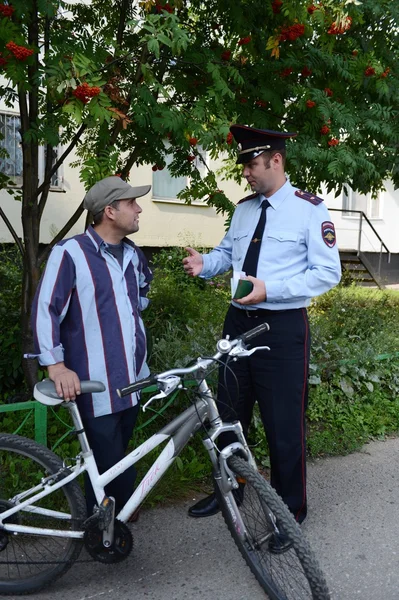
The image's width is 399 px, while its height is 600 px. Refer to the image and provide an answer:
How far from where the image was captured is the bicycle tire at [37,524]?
2.66 m

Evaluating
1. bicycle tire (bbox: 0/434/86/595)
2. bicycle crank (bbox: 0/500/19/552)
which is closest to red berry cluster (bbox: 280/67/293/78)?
bicycle tire (bbox: 0/434/86/595)

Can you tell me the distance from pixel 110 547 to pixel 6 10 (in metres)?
2.78

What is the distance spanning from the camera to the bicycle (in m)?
2.47

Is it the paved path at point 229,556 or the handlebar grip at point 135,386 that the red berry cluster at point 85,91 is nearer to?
the handlebar grip at point 135,386

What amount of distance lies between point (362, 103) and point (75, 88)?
2476 millimetres

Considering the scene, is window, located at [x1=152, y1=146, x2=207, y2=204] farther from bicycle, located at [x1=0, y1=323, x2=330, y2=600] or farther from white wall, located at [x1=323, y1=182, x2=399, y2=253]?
bicycle, located at [x1=0, y1=323, x2=330, y2=600]

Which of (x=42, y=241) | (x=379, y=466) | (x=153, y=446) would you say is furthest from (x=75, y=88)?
(x=42, y=241)

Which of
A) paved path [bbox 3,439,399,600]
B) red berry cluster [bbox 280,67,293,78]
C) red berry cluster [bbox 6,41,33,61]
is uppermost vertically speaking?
red berry cluster [bbox 280,67,293,78]

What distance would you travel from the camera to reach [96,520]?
2680 mm

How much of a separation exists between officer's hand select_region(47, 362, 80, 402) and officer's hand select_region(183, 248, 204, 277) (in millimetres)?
940

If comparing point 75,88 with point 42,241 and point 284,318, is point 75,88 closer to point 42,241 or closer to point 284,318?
point 284,318

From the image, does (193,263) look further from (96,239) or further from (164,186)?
(164,186)

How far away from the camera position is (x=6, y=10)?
3.35 meters

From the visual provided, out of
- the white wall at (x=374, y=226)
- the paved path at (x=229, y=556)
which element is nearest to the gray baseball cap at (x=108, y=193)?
the paved path at (x=229, y=556)
